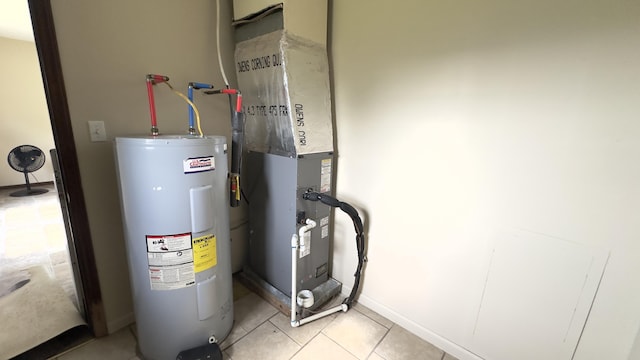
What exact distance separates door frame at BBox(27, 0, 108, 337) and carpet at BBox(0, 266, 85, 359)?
0.20 meters

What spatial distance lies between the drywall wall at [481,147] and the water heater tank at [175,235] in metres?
0.92

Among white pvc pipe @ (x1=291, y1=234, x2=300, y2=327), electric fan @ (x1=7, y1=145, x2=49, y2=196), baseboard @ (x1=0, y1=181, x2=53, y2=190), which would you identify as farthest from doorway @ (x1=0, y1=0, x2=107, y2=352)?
baseboard @ (x1=0, y1=181, x2=53, y2=190)

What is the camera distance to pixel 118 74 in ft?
4.48

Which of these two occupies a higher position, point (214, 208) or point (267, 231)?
point (214, 208)

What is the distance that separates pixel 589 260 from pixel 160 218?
1828 millimetres

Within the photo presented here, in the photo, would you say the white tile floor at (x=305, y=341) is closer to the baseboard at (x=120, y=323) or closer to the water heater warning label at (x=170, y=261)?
the baseboard at (x=120, y=323)

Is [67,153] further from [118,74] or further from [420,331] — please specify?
[420,331]

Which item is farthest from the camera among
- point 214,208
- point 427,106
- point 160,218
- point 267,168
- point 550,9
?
point 267,168

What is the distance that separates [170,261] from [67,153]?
0.73 meters

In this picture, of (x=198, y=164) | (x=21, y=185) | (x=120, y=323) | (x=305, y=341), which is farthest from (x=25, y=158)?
(x=305, y=341)

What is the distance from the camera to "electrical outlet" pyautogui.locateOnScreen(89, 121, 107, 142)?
131cm

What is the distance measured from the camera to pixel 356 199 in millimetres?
1807

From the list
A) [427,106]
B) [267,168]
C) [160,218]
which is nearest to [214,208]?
[160,218]

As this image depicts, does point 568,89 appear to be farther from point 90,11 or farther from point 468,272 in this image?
point 90,11
